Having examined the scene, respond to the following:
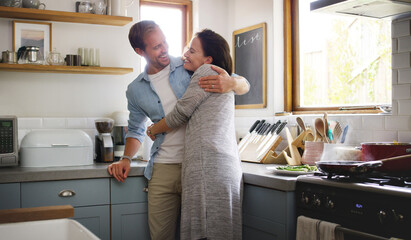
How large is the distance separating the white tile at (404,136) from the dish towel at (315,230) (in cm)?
77

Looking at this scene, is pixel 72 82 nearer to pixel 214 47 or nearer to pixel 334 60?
pixel 214 47

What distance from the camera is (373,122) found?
2.62m

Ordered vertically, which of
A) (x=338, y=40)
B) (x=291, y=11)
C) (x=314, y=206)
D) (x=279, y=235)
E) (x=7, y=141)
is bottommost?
(x=279, y=235)

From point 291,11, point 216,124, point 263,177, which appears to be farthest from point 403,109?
point 291,11

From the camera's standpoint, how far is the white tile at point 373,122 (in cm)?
257

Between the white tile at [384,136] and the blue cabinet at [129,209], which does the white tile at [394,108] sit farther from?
the blue cabinet at [129,209]

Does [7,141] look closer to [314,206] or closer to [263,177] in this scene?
[263,177]

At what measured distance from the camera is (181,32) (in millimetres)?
3910

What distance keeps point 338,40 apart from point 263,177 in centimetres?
124

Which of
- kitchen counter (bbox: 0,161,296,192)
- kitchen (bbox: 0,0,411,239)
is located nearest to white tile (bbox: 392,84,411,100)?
kitchen (bbox: 0,0,411,239)

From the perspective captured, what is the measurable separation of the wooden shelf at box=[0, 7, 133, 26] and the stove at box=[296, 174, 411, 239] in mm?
1850

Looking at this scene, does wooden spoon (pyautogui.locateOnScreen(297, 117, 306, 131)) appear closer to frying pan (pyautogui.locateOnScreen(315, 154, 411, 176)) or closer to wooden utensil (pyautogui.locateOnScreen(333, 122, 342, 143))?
wooden utensil (pyautogui.locateOnScreen(333, 122, 342, 143))

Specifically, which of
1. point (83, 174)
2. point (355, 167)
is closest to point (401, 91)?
point (355, 167)

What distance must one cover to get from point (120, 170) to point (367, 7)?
159 centimetres
